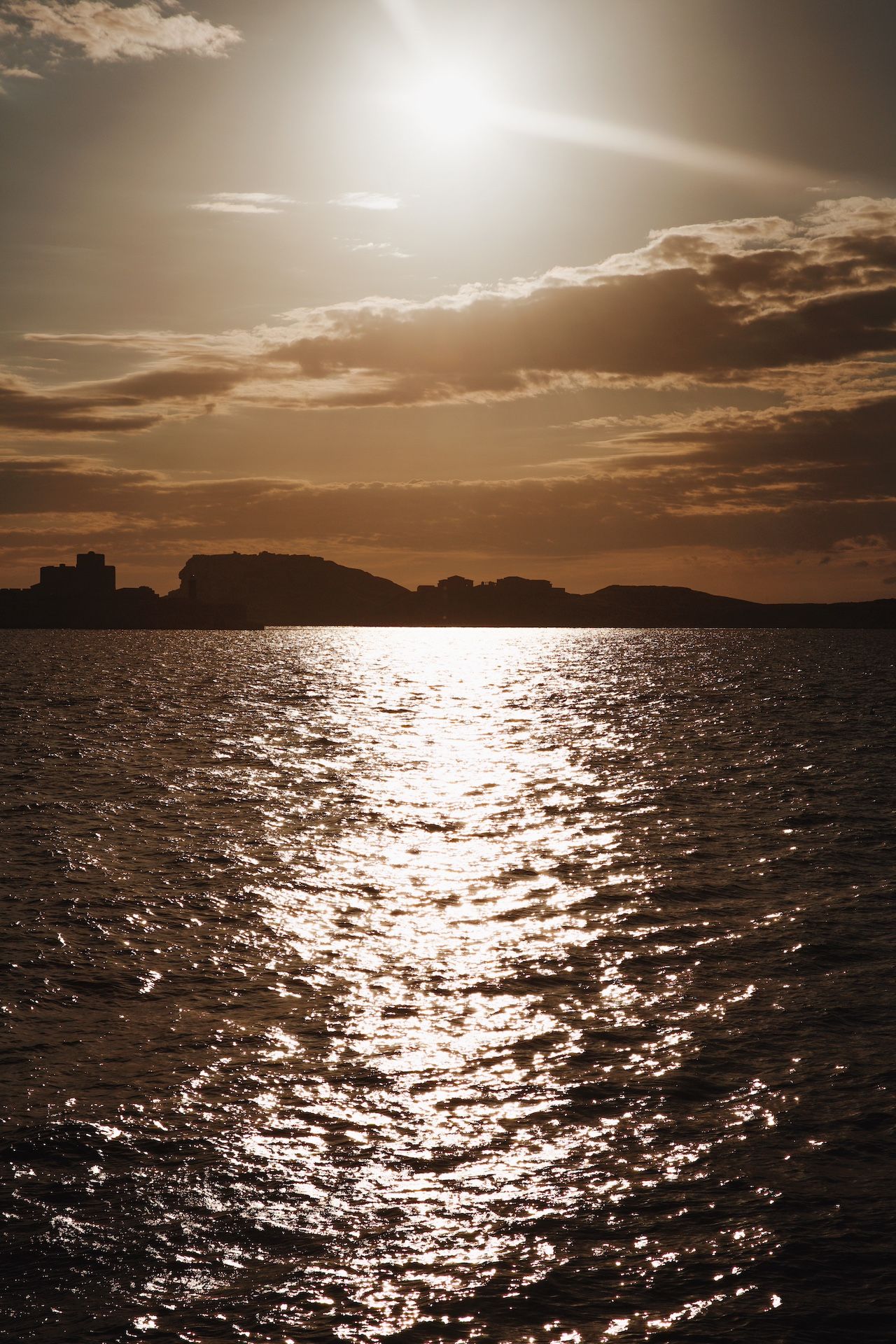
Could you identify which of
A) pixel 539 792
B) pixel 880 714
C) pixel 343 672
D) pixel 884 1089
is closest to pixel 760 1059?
pixel 884 1089

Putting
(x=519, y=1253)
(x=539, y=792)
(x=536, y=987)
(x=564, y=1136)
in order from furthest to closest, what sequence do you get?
(x=539, y=792), (x=536, y=987), (x=564, y=1136), (x=519, y=1253)

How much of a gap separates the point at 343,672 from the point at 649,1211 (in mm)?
172604

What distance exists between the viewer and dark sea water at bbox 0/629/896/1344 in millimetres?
12102

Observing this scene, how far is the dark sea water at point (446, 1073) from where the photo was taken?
12.1m

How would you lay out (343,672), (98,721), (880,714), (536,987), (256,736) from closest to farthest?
(536,987) < (256,736) < (98,721) < (880,714) < (343,672)

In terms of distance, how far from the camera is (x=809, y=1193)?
14.1 m

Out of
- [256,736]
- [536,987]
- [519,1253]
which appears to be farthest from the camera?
[256,736]

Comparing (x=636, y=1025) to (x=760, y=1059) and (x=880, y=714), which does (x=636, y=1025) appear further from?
(x=880, y=714)

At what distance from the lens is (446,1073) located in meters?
17.8

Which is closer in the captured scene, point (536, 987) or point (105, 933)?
point (536, 987)

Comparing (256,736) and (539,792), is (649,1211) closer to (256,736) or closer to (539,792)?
(539,792)

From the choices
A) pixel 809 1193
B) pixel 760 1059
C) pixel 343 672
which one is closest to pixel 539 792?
pixel 760 1059

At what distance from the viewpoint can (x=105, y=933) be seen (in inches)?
1010

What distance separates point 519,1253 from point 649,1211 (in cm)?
188
